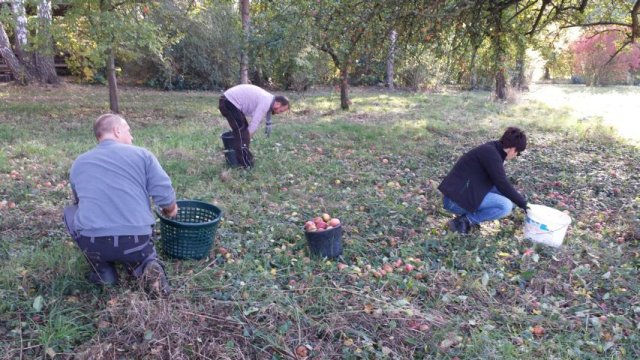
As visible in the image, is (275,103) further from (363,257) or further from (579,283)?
(579,283)

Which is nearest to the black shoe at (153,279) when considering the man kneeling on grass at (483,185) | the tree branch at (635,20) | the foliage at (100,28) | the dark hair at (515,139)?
the man kneeling on grass at (483,185)

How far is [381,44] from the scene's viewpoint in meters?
7.22

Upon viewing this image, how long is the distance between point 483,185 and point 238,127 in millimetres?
3338

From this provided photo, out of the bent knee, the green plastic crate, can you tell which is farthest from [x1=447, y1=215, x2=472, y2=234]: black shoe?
the green plastic crate

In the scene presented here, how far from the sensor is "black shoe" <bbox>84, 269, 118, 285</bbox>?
328 cm

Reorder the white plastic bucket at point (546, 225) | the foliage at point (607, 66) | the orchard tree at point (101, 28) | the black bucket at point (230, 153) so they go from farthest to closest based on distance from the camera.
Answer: the foliage at point (607, 66)
the orchard tree at point (101, 28)
the black bucket at point (230, 153)
the white plastic bucket at point (546, 225)

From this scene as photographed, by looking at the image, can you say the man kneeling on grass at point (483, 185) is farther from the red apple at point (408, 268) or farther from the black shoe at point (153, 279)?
the black shoe at point (153, 279)

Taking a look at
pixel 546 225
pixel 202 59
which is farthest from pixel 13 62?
pixel 546 225

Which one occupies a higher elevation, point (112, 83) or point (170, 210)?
point (112, 83)

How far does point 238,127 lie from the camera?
6410 millimetres

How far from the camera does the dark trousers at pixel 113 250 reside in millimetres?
3061

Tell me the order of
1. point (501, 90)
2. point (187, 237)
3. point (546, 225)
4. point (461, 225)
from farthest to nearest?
point (501, 90) < point (461, 225) < point (546, 225) < point (187, 237)

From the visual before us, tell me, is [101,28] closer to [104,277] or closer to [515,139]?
[104,277]

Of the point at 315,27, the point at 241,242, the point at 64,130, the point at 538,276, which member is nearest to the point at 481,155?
the point at 538,276
